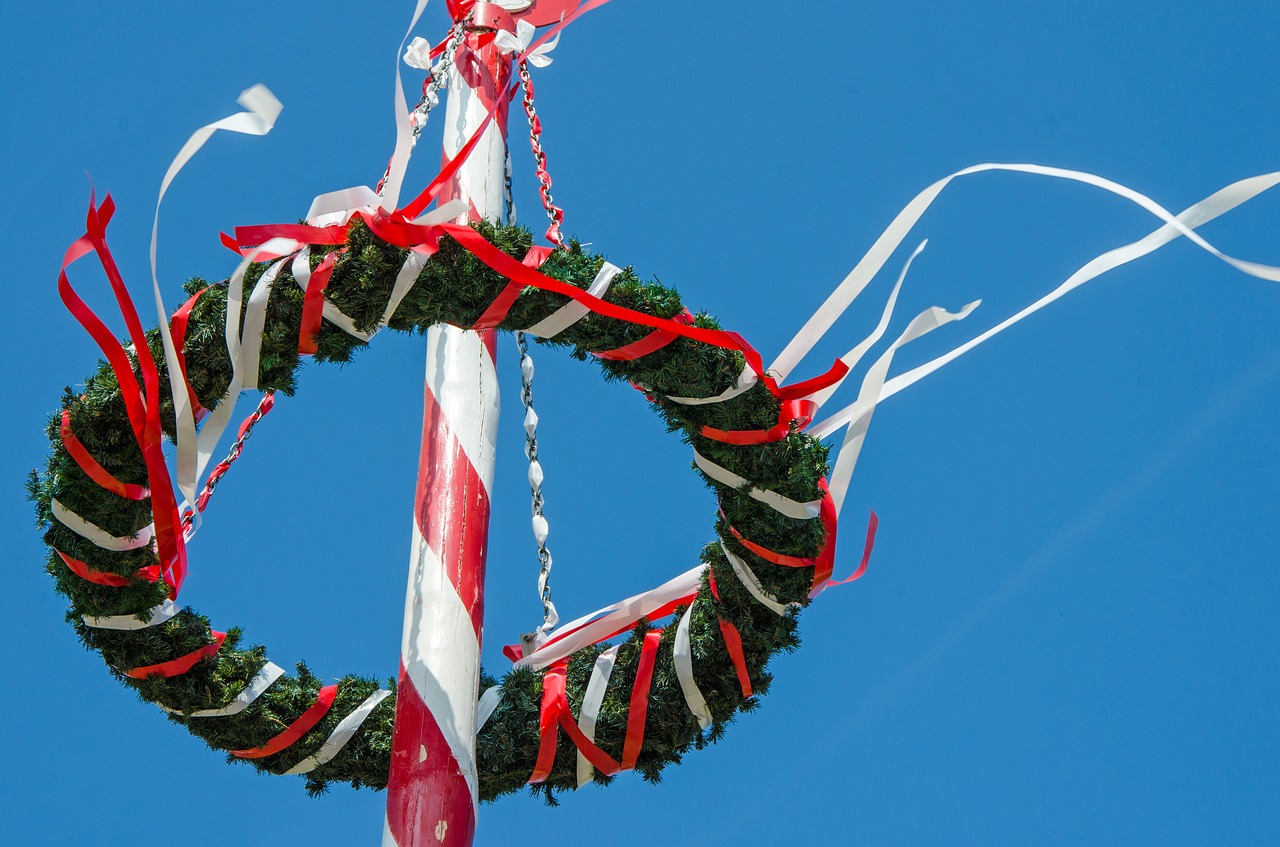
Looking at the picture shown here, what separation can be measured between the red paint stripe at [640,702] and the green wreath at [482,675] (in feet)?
0.07

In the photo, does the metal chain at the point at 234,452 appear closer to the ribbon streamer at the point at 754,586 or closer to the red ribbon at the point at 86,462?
the red ribbon at the point at 86,462

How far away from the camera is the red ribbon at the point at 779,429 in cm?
391

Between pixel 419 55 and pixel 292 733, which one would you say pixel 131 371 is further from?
pixel 419 55

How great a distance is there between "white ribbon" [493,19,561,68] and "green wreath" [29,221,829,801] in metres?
1.77

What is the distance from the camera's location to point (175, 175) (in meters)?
3.67

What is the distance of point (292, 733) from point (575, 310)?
5.13 feet

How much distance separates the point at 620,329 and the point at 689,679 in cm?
108

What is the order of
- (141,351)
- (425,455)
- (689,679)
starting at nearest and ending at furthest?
1. (141,351)
2. (689,679)
3. (425,455)

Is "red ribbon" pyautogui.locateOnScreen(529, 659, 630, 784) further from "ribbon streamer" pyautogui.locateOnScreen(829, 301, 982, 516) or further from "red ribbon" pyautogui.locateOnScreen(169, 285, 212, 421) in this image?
"red ribbon" pyautogui.locateOnScreen(169, 285, 212, 421)

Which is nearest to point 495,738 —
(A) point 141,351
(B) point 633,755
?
(B) point 633,755

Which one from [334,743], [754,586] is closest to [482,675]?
[334,743]

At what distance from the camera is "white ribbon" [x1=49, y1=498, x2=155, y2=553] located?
3.92 m

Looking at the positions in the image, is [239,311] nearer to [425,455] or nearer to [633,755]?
[425,455]

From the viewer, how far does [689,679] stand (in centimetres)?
427
